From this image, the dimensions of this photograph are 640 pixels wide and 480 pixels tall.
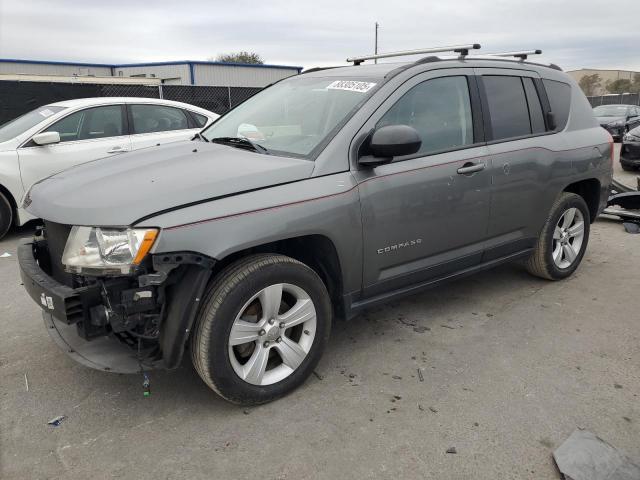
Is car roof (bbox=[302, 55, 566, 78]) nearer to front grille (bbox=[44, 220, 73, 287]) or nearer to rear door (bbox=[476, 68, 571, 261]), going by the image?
rear door (bbox=[476, 68, 571, 261])

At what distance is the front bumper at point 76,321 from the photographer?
235 cm

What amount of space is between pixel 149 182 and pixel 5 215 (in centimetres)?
452

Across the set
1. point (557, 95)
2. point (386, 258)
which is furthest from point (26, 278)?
point (557, 95)

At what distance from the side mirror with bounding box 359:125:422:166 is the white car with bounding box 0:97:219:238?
13.3ft

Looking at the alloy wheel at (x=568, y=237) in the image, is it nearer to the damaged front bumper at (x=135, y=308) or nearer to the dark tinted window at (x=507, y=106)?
the dark tinted window at (x=507, y=106)

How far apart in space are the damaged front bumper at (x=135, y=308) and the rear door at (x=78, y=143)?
4.13m

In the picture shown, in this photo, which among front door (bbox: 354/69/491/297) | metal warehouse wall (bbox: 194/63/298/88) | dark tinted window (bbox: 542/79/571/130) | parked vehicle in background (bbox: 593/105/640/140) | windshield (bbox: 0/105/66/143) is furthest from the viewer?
metal warehouse wall (bbox: 194/63/298/88)

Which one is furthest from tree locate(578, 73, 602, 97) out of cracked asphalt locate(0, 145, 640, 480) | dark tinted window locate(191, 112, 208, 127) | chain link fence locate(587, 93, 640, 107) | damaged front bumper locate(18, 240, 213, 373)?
damaged front bumper locate(18, 240, 213, 373)

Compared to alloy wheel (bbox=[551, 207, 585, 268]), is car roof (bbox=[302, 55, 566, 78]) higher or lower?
higher

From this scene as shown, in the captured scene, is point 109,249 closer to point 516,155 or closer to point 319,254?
point 319,254

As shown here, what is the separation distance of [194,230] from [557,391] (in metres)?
2.21

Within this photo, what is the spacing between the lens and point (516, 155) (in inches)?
150

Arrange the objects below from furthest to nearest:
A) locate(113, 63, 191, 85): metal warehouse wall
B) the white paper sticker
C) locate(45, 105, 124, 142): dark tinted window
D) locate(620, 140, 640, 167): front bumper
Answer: locate(113, 63, 191, 85): metal warehouse wall → locate(620, 140, 640, 167): front bumper → locate(45, 105, 124, 142): dark tinted window → the white paper sticker

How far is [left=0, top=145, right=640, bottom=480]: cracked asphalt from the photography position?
2367 millimetres
